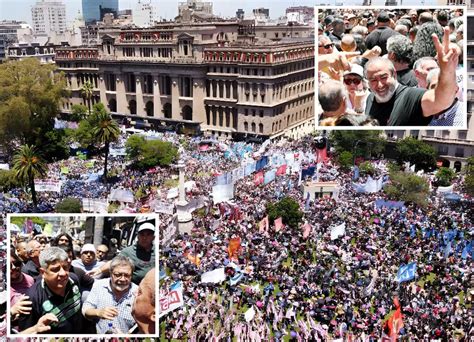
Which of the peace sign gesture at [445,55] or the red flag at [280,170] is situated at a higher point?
the peace sign gesture at [445,55]

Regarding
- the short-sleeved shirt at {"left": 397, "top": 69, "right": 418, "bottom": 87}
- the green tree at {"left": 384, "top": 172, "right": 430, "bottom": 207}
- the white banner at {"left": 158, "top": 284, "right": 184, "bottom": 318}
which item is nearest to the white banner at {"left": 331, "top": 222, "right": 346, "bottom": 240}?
the green tree at {"left": 384, "top": 172, "right": 430, "bottom": 207}

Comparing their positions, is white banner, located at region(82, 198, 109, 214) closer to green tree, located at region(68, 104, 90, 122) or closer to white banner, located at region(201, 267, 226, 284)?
white banner, located at region(201, 267, 226, 284)

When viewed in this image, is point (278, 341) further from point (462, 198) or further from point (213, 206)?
point (462, 198)

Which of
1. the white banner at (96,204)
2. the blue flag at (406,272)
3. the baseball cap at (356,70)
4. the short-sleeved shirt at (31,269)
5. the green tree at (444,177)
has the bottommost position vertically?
the green tree at (444,177)

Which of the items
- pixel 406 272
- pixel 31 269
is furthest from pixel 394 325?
pixel 31 269

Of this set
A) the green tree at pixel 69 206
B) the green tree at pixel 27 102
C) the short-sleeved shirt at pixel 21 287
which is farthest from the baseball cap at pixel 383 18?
the green tree at pixel 27 102

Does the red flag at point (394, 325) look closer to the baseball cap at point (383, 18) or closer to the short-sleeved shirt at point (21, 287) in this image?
the baseball cap at point (383, 18)
